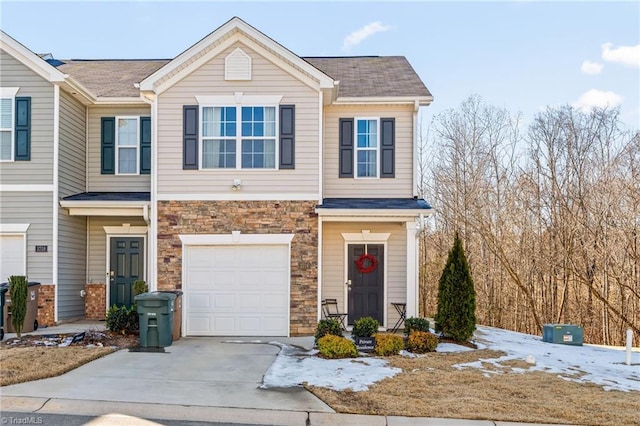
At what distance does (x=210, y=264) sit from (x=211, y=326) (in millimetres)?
1380

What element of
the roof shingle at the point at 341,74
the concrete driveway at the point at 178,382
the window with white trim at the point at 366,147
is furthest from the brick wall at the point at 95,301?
the window with white trim at the point at 366,147

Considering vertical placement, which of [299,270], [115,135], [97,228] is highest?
[115,135]

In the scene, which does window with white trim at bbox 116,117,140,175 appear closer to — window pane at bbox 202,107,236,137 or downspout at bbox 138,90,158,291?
downspout at bbox 138,90,158,291

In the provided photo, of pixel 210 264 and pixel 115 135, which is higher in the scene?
pixel 115 135

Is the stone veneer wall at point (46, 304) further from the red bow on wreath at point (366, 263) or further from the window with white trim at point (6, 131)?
the red bow on wreath at point (366, 263)

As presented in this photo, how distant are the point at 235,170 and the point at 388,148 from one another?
3867 millimetres

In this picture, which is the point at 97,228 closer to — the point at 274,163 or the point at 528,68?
the point at 274,163

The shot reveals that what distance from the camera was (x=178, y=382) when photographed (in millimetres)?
7637

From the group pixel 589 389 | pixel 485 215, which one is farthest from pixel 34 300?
pixel 485 215

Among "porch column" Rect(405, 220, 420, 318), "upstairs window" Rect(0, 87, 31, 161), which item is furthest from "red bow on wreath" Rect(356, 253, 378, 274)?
"upstairs window" Rect(0, 87, 31, 161)

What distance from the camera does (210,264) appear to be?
12055mm

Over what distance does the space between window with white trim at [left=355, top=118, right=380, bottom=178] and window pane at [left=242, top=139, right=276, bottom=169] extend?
2.38 meters

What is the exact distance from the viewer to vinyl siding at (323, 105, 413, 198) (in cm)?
1326

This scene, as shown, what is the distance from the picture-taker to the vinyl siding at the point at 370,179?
43.5 ft
